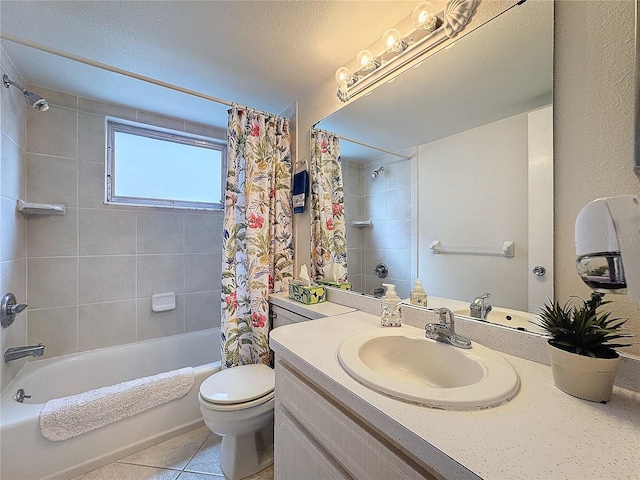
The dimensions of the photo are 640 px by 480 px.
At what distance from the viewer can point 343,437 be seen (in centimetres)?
66

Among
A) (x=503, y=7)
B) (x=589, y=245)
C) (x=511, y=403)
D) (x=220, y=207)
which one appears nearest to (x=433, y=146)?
(x=503, y=7)

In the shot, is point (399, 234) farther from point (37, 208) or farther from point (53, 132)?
point (53, 132)

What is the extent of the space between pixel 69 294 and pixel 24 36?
5.11ft

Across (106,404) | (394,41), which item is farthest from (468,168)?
(106,404)

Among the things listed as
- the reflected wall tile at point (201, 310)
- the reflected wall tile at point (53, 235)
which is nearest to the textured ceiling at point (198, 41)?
the reflected wall tile at point (53, 235)

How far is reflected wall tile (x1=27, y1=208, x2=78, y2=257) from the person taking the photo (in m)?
1.70

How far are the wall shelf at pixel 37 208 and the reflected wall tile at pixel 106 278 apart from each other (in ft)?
1.20

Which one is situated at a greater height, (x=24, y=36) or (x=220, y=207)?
(x=24, y=36)

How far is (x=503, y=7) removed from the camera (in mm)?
867

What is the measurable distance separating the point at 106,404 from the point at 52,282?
1.04m

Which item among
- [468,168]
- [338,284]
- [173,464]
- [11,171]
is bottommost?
[173,464]

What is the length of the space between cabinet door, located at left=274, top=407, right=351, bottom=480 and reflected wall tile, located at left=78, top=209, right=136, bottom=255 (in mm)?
1850

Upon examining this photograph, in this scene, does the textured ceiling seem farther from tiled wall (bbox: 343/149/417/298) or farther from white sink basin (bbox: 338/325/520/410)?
white sink basin (bbox: 338/325/520/410)

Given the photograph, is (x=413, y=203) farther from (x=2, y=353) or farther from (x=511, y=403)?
(x=2, y=353)
